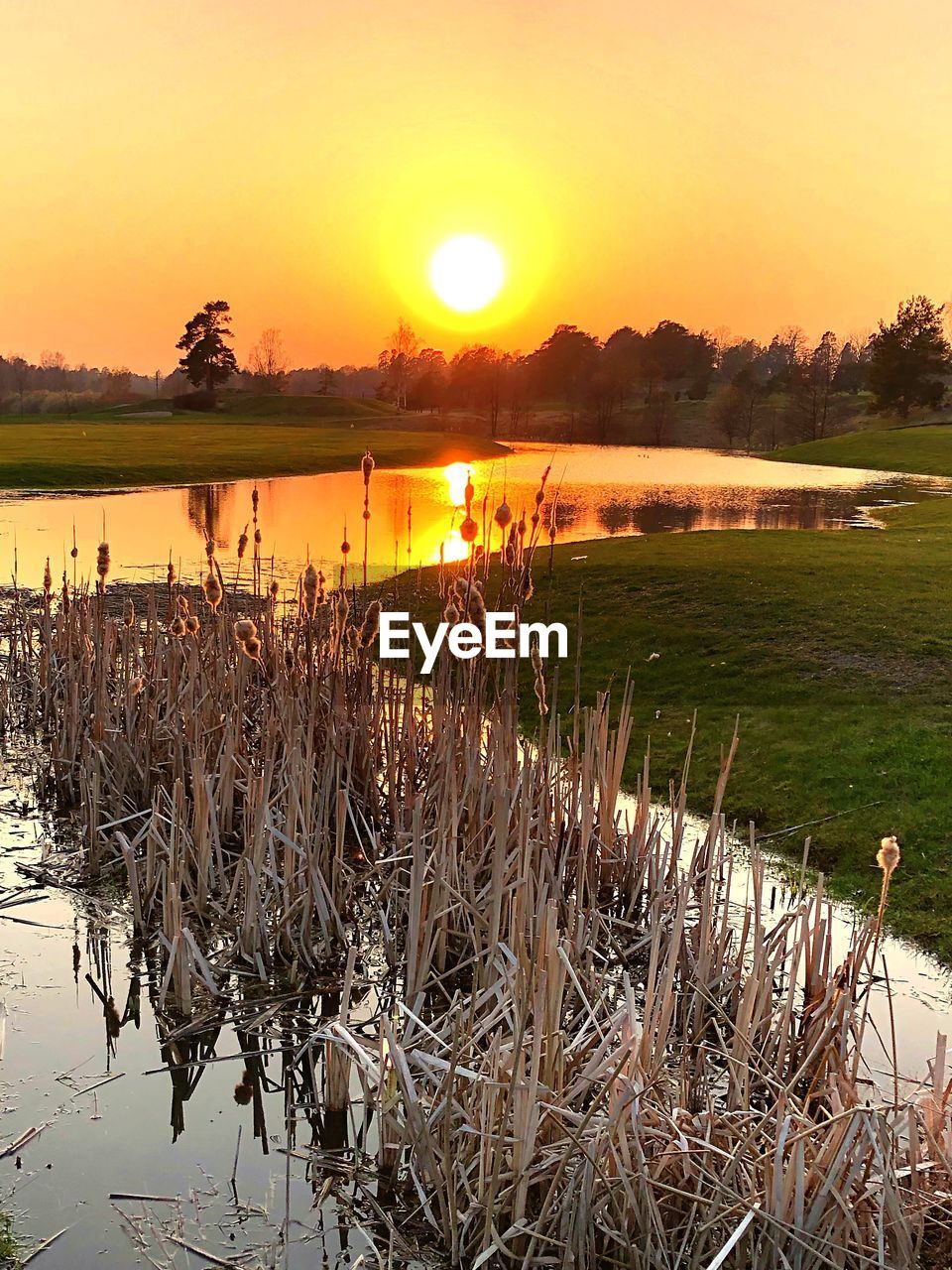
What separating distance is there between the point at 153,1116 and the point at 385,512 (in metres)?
25.0

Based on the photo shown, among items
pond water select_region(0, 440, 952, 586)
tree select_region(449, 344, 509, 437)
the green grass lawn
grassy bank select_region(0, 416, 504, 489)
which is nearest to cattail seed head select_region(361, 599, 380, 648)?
the green grass lawn

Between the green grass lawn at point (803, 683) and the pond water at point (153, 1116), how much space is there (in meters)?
1.26

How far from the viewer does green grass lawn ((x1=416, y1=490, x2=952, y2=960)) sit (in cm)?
661

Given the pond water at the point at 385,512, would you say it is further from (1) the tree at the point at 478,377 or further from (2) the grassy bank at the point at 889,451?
(1) the tree at the point at 478,377

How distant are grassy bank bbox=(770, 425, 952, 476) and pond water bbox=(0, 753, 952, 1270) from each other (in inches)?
1801

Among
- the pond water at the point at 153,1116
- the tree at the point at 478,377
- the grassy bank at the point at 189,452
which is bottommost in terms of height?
the pond water at the point at 153,1116

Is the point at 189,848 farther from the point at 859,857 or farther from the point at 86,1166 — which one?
the point at 859,857

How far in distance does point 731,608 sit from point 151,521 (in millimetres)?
14925

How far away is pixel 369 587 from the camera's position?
14.9 meters

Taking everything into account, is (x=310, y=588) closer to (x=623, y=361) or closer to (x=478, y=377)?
(x=478, y=377)

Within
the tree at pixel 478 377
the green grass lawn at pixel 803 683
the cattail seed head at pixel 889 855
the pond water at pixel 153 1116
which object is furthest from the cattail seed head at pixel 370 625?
the tree at pixel 478 377

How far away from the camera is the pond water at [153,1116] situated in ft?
10.6

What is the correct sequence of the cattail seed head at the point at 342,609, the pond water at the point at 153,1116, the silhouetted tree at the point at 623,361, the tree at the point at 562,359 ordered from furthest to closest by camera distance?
the tree at the point at 562,359 < the silhouetted tree at the point at 623,361 < the cattail seed head at the point at 342,609 < the pond water at the point at 153,1116

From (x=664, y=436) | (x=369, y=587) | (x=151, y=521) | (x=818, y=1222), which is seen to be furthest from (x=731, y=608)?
(x=664, y=436)
